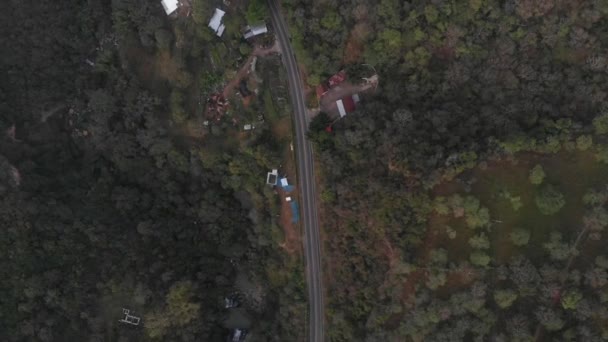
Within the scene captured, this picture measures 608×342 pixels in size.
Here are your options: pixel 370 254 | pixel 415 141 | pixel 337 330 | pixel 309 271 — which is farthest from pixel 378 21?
pixel 337 330

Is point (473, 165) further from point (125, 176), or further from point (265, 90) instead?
point (125, 176)

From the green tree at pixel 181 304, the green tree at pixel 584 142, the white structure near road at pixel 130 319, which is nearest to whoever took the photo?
the green tree at pixel 584 142

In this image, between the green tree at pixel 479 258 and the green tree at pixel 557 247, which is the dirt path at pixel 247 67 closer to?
the green tree at pixel 479 258

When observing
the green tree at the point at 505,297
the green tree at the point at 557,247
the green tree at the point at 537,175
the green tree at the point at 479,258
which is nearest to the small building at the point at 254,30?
the green tree at the point at 537,175

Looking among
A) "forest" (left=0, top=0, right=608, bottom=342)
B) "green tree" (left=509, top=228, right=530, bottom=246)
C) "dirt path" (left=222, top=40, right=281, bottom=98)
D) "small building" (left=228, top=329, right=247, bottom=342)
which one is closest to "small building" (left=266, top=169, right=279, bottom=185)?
"forest" (left=0, top=0, right=608, bottom=342)

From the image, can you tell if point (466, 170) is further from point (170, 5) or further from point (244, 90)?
point (170, 5)
